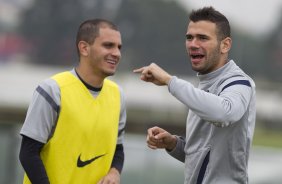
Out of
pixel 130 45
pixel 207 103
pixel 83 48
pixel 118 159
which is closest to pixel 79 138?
pixel 118 159

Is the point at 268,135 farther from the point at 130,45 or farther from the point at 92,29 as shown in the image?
the point at 92,29

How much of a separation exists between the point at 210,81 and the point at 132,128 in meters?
18.9

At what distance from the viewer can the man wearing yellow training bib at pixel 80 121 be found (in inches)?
194

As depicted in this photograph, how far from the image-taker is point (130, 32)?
33.2 m

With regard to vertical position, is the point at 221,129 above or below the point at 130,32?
below

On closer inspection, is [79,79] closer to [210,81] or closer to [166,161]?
[210,81]

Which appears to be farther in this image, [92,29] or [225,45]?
[92,29]

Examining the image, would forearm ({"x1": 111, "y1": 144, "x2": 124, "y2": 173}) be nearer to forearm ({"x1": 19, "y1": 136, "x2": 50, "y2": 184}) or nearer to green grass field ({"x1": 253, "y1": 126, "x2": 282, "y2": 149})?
forearm ({"x1": 19, "y1": 136, "x2": 50, "y2": 184})

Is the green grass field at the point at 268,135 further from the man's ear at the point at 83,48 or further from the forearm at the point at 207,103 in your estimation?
the forearm at the point at 207,103

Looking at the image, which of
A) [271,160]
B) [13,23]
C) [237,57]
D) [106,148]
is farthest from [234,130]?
[13,23]

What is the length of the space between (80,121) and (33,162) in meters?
0.39

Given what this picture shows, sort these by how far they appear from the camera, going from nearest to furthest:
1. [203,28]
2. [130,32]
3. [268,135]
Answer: [203,28] < [130,32] < [268,135]

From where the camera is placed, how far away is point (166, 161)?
36.1 ft

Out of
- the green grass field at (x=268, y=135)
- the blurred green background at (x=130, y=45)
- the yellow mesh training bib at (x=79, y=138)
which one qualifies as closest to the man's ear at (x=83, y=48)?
the yellow mesh training bib at (x=79, y=138)
